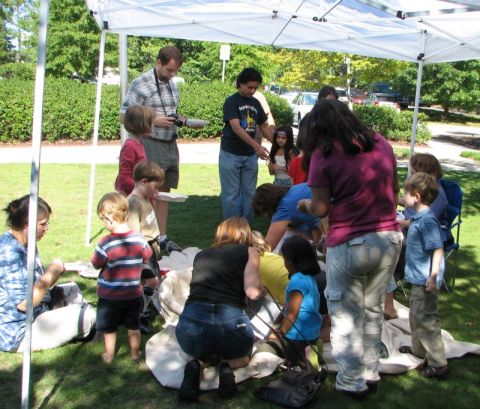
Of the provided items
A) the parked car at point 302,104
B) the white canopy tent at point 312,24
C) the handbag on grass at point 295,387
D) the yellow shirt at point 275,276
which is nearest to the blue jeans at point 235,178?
the white canopy tent at point 312,24

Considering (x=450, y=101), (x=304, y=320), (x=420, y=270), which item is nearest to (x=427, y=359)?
(x=420, y=270)

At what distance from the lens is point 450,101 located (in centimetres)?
Result: 2822

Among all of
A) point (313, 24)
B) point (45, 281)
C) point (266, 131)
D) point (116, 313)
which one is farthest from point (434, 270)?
point (313, 24)

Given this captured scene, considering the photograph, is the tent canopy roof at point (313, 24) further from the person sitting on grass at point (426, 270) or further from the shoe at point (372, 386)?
the shoe at point (372, 386)

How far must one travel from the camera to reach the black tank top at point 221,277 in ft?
11.5

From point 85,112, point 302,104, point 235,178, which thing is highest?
point 302,104

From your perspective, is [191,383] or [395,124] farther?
[395,124]

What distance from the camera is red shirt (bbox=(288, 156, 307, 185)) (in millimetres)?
6031

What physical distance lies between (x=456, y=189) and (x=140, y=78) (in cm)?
329

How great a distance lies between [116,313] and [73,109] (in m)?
13.2

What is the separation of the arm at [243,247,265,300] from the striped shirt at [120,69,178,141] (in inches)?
110

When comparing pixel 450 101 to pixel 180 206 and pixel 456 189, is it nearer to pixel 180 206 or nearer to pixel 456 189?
pixel 180 206

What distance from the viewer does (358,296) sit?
325cm

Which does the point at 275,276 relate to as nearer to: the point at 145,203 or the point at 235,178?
the point at 145,203
